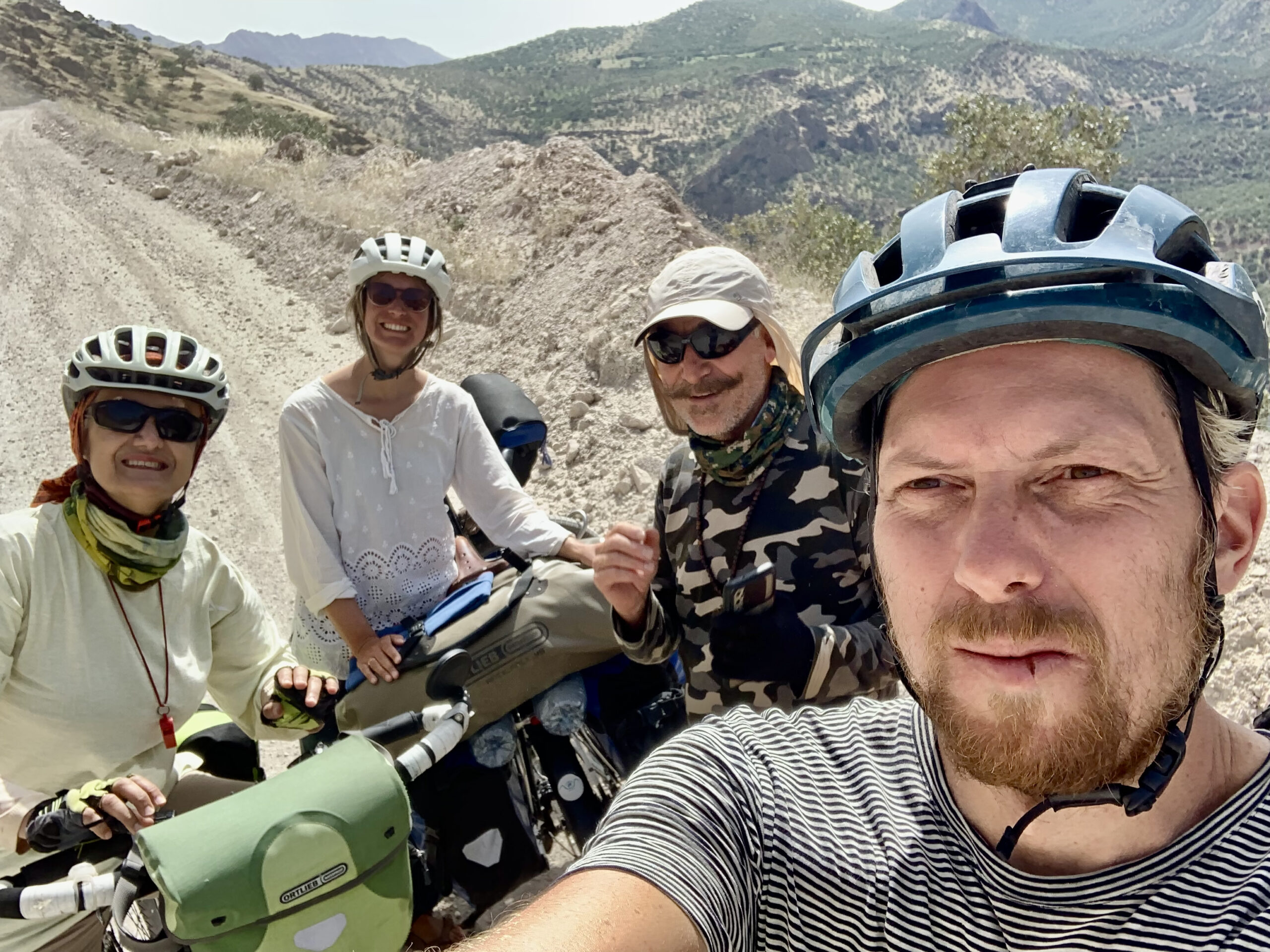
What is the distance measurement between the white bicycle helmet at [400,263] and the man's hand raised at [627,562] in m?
1.81

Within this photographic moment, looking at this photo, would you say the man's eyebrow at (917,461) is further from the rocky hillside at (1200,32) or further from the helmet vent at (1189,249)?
the rocky hillside at (1200,32)

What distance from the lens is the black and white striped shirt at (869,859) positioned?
1.12 m

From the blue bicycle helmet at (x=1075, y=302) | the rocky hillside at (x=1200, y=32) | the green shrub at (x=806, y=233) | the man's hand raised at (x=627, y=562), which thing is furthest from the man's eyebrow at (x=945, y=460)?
the rocky hillside at (x=1200, y=32)

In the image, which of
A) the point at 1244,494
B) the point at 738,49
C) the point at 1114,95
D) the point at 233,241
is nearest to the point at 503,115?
the point at 738,49

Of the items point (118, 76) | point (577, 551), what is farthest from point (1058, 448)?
point (118, 76)

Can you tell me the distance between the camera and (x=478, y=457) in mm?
3805

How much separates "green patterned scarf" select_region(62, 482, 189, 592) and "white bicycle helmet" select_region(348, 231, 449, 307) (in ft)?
4.53

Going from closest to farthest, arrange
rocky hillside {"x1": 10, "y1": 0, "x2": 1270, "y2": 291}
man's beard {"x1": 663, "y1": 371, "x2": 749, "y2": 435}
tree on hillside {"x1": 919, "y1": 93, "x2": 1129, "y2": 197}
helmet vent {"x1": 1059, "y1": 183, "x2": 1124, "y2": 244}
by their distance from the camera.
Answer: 1. helmet vent {"x1": 1059, "y1": 183, "x2": 1124, "y2": 244}
2. man's beard {"x1": 663, "y1": 371, "x2": 749, "y2": 435}
3. tree on hillside {"x1": 919, "y1": 93, "x2": 1129, "y2": 197}
4. rocky hillside {"x1": 10, "y1": 0, "x2": 1270, "y2": 291}

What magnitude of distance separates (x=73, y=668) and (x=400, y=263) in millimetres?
1976

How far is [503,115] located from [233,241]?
6764cm

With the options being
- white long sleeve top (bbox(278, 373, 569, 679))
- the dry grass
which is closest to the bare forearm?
white long sleeve top (bbox(278, 373, 569, 679))

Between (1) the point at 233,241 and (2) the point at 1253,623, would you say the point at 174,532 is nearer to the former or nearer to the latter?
(2) the point at 1253,623

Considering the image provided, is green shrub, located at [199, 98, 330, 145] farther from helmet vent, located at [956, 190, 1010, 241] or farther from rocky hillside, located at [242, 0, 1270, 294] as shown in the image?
rocky hillside, located at [242, 0, 1270, 294]

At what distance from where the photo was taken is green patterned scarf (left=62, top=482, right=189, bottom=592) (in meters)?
2.78
